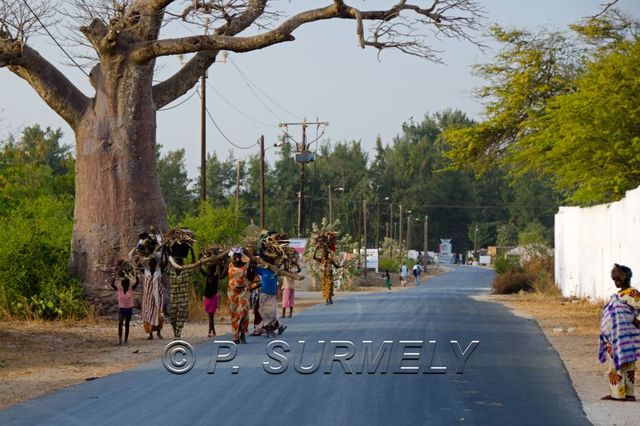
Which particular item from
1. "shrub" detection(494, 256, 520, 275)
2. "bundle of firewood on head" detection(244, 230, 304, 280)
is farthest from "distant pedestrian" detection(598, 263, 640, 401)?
"shrub" detection(494, 256, 520, 275)

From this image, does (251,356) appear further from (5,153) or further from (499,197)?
(499,197)

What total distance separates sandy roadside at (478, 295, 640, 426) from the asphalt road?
207mm

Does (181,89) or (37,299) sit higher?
(181,89)

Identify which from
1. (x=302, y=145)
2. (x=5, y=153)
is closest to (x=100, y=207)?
(x=5, y=153)

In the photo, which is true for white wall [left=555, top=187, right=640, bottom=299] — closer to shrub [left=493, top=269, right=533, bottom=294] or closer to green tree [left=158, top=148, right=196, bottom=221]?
shrub [left=493, top=269, right=533, bottom=294]

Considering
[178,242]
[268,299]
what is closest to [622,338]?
[268,299]

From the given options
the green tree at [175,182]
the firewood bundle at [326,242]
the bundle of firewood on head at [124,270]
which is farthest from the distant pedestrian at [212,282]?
the green tree at [175,182]

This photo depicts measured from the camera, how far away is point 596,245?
32438 millimetres

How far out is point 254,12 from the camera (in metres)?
24.4

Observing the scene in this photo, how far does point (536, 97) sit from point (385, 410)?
1191 inches

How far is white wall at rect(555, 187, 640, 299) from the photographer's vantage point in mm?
24000

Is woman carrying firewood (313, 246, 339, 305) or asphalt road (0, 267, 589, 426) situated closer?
asphalt road (0, 267, 589, 426)

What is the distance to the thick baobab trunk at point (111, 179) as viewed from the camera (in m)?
24.6

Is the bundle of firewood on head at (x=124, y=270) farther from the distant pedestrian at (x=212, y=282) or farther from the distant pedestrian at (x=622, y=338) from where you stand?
the distant pedestrian at (x=622, y=338)
